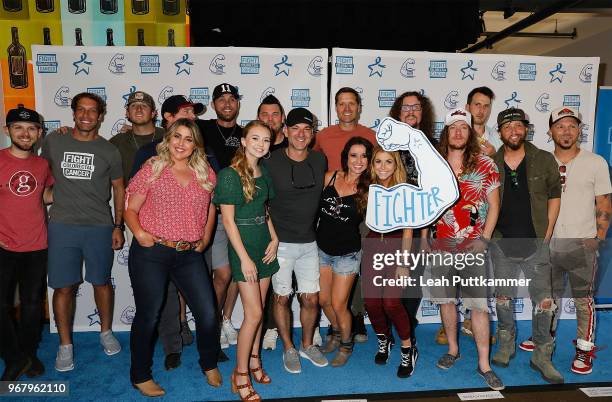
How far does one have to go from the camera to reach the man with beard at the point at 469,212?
2863 millimetres

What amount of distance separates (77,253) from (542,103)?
426 cm

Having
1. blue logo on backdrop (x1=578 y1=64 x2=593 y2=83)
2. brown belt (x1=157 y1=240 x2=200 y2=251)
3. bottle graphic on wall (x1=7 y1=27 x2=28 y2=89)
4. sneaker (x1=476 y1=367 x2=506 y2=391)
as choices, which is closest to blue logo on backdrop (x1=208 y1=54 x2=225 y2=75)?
bottle graphic on wall (x1=7 y1=27 x2=28 y2=89)

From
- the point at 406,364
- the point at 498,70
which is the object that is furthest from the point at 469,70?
the point at 406,364

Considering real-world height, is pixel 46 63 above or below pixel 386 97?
above

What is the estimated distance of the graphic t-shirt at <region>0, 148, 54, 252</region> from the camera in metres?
2.89

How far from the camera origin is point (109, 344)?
352cm

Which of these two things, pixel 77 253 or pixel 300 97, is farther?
pixel 300 97

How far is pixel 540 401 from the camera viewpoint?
2.87m

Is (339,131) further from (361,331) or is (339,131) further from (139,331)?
(139,331)

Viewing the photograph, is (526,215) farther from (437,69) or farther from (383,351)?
(437,69)

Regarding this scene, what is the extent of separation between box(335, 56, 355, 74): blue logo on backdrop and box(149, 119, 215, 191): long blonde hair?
1720 mm

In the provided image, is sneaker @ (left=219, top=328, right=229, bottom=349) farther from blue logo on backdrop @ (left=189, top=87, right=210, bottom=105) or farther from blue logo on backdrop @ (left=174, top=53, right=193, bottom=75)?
blue logo on backdrop @ (left=174, top=53, right=193, bottom=75)

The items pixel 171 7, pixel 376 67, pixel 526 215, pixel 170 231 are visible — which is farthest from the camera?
pixel 171 7

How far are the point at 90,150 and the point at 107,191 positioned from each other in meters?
0.32
